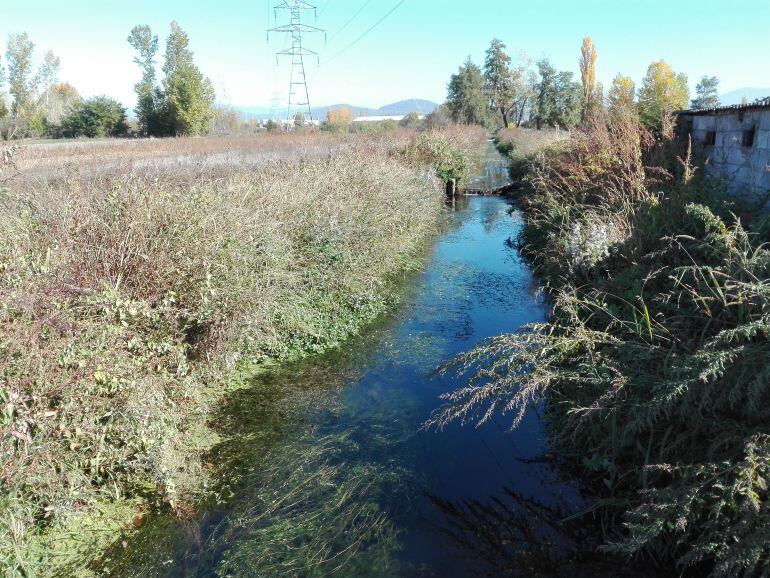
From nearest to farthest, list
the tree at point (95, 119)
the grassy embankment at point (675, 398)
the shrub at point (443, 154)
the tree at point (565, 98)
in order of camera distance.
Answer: the grassy embankment at point (675, 398), the shrub at point (443, 154), the tree at point (95, 119), the tree at point (565, 98)

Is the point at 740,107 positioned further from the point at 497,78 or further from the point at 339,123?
the point at 497,78

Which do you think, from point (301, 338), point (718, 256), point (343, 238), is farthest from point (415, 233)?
point (718, 256)

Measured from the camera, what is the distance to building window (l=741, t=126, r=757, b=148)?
808 centimetres

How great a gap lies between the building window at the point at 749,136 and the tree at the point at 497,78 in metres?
54.8

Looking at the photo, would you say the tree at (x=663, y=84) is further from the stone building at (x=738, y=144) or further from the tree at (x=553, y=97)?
the stone building at (x=738, y=144)

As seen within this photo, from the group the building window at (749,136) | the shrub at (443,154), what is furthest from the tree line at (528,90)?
the building window at (749,136)

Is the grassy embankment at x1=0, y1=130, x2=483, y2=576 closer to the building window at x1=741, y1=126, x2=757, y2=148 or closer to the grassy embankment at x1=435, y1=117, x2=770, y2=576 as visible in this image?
the grassy embankment at x1=435, y1=117, x2=770, y2=576

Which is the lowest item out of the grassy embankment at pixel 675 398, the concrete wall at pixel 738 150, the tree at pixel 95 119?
the grassy embankment at pixel 675 398

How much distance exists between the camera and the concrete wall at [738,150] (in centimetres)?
758

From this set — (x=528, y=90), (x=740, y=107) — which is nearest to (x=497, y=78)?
(x=528, y=90)

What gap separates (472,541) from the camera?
443 centimetres

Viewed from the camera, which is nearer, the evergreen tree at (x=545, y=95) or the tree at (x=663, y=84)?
the tree at (x=663, y=84)

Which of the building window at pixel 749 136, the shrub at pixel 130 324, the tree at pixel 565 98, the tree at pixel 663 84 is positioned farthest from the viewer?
the tree at pixel 565 98

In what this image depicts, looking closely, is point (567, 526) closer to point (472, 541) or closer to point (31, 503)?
point (472, 541)
